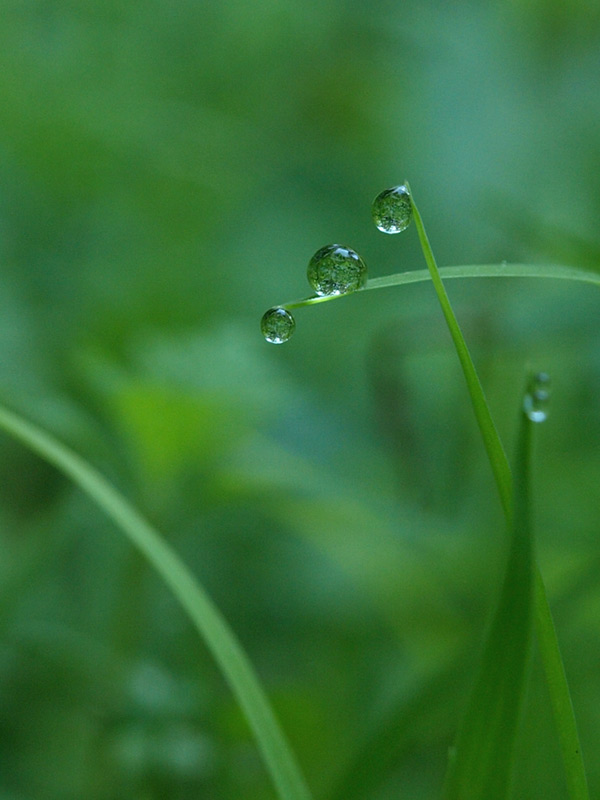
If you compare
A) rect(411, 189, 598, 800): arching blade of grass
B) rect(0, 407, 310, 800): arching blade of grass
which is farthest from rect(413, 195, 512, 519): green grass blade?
rect(0, 407, 310, 800): arching blade of grass

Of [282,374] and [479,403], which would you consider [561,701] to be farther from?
[282,374]

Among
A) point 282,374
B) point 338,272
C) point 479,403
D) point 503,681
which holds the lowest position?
point 503,681

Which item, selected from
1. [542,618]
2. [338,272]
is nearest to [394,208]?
[338,272]

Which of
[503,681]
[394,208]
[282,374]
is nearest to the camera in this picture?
[503,681]

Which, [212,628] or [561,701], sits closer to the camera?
[561,701]

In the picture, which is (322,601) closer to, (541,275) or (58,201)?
(541,275)

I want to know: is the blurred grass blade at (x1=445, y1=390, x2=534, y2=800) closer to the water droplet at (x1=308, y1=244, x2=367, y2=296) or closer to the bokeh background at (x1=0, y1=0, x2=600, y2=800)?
the bokeh background at (x1=0, y1=0, x2=600, y2=800)

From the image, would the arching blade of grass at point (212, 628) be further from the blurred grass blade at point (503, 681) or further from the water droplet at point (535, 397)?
the water droplet at point (535, 397)

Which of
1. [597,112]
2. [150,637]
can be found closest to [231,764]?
[150,637]
